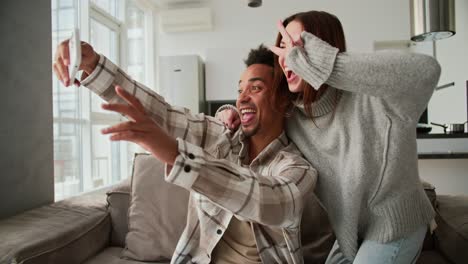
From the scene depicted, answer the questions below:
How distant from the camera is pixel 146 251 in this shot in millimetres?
1556

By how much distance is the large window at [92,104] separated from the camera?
2.84 meters

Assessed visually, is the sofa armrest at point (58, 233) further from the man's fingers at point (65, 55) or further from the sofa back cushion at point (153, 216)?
the man's fingers at point (65, 55)

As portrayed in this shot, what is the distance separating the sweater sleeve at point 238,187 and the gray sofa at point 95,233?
682 millimetres

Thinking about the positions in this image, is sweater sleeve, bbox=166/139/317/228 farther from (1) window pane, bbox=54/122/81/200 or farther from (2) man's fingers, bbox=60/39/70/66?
(1) window pane, bbox=54/122/81/200

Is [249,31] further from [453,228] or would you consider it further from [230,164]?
[230,164]

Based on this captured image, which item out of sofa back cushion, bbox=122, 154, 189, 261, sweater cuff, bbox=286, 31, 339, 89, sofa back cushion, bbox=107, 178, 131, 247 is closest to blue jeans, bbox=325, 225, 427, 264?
sweater cuff, bbox=286, 31, 339, 89

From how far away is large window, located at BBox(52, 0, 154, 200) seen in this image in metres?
2.84

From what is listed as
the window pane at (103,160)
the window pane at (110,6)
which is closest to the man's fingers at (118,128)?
the window pane at (103,160)

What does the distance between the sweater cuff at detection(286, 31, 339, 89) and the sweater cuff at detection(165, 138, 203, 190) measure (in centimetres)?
35

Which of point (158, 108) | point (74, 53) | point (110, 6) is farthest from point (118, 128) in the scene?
point (110, 6)

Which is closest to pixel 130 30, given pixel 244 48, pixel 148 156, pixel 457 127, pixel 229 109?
pixel 244 48

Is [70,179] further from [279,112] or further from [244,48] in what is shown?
[244,48]

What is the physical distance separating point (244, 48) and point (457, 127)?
290 centimetres

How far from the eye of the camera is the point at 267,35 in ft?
16.6
